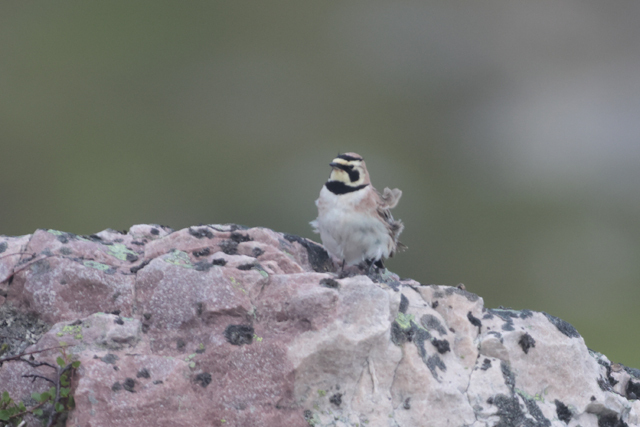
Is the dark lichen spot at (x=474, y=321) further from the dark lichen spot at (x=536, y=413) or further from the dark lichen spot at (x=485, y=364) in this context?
the dark lichen spot at (x=536, y=413)

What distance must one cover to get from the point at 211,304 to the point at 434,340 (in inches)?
59.5

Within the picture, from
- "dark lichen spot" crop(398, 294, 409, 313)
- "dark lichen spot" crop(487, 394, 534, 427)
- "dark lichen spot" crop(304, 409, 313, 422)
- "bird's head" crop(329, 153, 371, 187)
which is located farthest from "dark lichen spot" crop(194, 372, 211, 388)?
"bird's head" crop(329, 153, 371, 187)

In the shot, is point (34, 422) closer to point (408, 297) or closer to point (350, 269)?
point (408, 297)

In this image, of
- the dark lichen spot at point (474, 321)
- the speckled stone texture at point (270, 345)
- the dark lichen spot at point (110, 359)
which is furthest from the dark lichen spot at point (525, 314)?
the dark lichen spot at point (110, 359)

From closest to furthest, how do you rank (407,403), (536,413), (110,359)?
(110,359), (407,403), (536,413)

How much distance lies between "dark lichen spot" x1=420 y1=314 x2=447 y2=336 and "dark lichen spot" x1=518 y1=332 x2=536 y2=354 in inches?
21.4

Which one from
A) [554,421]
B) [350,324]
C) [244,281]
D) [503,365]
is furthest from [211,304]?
[554,421]

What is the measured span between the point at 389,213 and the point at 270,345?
9.95 feet

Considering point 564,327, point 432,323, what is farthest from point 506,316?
point 432,323

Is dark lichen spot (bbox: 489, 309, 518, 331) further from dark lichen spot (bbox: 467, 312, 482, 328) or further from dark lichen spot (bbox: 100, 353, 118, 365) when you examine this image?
dark lichen spot (bbox: 100, 353, 118, 365)

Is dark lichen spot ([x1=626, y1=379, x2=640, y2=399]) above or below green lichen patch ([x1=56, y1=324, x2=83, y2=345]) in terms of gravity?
below

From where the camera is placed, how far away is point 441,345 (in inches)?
179

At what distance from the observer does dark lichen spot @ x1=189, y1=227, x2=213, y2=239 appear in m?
5.19

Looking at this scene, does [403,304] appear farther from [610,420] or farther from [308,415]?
[610,420]
